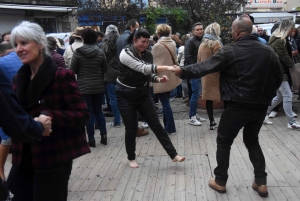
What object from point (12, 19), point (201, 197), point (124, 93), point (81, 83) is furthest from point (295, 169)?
point (12, 19)

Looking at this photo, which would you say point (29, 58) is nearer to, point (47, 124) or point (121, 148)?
point (47, 124)

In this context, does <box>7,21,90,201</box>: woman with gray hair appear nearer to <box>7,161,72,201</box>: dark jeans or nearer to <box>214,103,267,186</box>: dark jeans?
<box>7,161,72,201</box>: dark jeans

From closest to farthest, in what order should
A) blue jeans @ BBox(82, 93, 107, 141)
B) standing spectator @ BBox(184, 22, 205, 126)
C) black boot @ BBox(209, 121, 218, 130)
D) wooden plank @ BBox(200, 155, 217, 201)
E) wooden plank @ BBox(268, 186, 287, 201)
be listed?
1. wooden plank @ BBox(268, 186, 287, 201)
2. wooden plank @ BBox(200, 155, 217, 201)
3. blue jeans @ BBox(82, 93, 107, 141)
4. black boot @ BBox(209, 121, 218, 130)
5. standing spectator @ BBox(184, 22, 205, 126)

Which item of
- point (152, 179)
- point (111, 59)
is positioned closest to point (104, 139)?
point (111, 59)

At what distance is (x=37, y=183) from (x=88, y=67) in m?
3.54

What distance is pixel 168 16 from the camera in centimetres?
2464

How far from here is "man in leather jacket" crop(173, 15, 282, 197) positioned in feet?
12.2

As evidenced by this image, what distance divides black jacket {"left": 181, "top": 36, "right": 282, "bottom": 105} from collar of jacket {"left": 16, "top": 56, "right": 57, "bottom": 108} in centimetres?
183

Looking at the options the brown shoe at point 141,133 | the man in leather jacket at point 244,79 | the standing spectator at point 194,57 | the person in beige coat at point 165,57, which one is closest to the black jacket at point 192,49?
the standing spectator at point 194,57

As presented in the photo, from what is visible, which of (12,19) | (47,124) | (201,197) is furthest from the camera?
(12,19)

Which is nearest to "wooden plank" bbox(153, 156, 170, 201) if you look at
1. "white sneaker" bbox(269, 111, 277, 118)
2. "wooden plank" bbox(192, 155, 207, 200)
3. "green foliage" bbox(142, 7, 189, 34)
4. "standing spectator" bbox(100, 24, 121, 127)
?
"wooden plank" bbox(192, 155, 207, 200)

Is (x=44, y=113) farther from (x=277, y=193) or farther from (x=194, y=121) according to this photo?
(x=194, y=121)

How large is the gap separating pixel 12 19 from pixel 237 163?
18.2m

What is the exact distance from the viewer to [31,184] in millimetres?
2652
